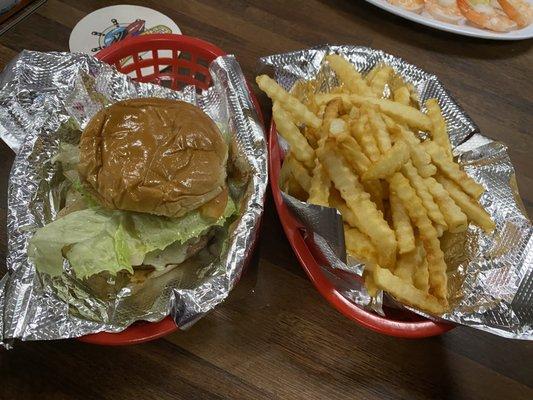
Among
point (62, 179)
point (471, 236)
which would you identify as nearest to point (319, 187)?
point (471, 236)

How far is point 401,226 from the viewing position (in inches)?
44.5

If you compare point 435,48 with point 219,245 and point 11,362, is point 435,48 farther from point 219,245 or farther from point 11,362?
point 11,362

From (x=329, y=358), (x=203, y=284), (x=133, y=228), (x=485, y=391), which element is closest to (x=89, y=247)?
(x=133, y=228)

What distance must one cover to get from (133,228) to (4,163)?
1.78ft

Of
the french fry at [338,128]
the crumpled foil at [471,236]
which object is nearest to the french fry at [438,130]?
the crumpled foil at [471,236]

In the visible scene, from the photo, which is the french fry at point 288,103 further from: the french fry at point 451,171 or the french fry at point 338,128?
the french fry at point 451,171

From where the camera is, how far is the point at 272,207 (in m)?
1.42

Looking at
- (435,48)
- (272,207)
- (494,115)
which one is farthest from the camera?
(435,48)

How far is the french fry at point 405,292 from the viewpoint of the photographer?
1.03 metres

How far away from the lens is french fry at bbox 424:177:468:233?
1.12m

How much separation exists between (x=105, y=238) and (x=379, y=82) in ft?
2.86

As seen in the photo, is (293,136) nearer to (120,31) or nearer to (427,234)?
(427,234)

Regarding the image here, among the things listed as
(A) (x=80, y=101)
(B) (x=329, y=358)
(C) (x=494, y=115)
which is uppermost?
(C) (x=494, y=115)

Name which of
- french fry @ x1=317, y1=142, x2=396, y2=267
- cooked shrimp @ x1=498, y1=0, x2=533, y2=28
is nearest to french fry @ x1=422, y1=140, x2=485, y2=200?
french fry @ x1=317, y1=142, x2=396, y2=267
